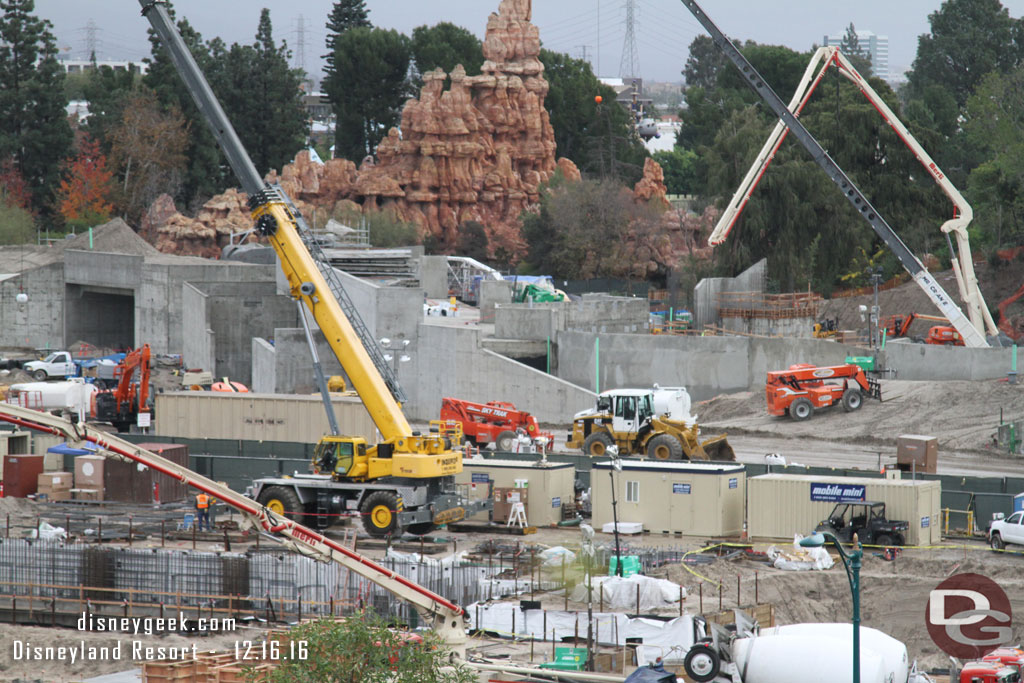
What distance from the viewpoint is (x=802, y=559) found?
34.1 metres

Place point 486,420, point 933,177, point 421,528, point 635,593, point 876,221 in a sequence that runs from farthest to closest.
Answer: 1. point 933,177
2. point 876,221
3. point 486,420
4. point 421,528
5. point 635,593

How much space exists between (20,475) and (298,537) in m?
17.9

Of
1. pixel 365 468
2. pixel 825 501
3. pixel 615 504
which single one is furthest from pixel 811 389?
pixel 615 504

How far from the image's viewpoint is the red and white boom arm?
196ft

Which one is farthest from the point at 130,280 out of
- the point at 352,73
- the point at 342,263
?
the point at 352,73

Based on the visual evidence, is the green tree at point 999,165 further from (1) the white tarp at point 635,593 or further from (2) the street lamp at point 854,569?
(2) the street lamp at point 854,569

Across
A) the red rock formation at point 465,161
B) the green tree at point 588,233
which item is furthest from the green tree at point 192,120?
the green tree at point 588,233

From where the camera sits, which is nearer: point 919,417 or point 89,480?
point 89,480

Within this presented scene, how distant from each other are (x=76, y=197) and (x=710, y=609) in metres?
86.9

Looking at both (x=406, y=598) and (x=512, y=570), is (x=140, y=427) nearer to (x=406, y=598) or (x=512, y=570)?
(x=512, y=570)

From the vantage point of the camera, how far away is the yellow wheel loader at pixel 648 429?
46281mm

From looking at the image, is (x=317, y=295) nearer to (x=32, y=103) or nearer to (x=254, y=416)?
(x=254, y=416)

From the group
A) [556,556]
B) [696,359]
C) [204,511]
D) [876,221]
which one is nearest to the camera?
[556,556]

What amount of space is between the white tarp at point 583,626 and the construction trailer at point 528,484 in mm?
9942
